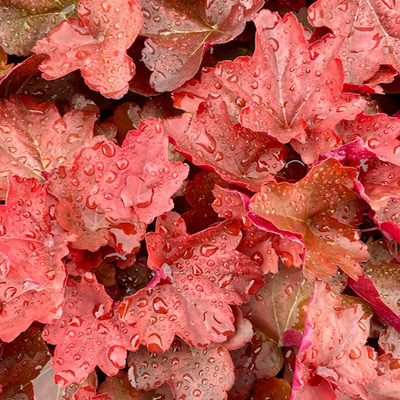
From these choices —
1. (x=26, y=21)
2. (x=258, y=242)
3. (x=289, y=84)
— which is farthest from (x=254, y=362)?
(x=26, y=21)

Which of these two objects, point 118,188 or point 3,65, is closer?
point 118,188

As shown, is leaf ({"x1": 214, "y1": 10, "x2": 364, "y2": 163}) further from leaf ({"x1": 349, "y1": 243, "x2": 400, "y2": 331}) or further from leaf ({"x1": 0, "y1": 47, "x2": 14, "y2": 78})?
leaf ({"x1": 0, "y1": 47, "x2": 14, "y2": 78})

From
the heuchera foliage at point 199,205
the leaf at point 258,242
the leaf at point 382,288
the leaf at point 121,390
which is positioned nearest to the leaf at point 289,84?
the heuchera foliage at point 199,205

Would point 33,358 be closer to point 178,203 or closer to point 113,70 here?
point 178,203

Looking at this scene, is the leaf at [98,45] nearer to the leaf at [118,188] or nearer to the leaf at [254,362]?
the leaf at [118,188]

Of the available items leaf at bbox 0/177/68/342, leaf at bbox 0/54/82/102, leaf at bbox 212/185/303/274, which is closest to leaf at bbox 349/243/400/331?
leaf at bbox 212/185/303/274

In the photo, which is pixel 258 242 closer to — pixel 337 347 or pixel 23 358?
pixel 337 347

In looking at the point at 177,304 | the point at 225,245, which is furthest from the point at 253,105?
the point at 177,304
